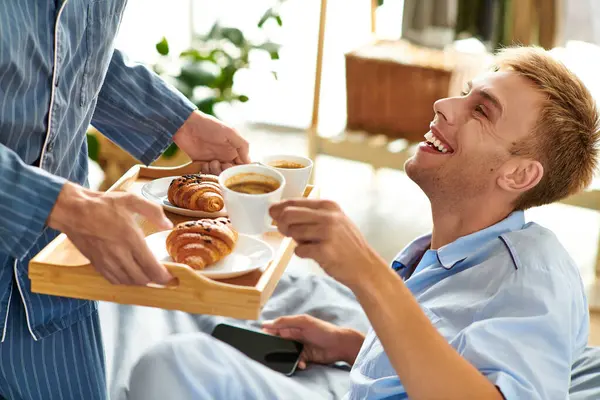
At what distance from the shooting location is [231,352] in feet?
5.22

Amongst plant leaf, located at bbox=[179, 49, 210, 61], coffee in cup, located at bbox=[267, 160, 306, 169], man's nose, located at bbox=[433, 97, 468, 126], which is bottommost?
plant leaf, located at bbox=[179, 49, 210, 61]

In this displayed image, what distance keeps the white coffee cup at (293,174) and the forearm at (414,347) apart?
29 centimetres

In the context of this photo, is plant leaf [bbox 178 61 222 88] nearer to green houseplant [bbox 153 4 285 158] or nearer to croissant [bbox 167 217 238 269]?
green houseplant [bbox 153 4 285 158]

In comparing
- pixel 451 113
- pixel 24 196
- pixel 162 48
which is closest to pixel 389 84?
pixel 162 48

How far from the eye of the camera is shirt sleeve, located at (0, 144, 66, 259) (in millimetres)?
1272

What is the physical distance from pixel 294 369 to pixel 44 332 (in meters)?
0.69

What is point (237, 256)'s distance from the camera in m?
1.51

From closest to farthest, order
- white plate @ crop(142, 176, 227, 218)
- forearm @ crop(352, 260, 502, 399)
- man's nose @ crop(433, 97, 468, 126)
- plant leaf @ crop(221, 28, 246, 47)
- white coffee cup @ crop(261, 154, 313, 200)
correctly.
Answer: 1. forearm @ crop(352, 260, 502, 399)
2. white coffee cup @ crop(261, 154, 313, 200)
3. white plate @ crop(142, 176, 227, 218)
4. man's nose @ crop(433, 97, 468, 126)
5. plant leaf @ crop(221, 28, 246, 47)

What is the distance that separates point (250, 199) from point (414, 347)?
1.18 feet

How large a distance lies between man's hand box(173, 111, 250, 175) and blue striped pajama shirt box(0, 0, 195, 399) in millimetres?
31

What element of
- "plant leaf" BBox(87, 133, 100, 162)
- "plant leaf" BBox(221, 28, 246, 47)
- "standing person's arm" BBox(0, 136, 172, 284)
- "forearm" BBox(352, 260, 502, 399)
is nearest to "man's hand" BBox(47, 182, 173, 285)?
"standing person's arm" BBox(0, 136, 172, 284)

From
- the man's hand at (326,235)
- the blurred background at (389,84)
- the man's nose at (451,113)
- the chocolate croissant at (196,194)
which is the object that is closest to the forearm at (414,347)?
the man's hand at (326,235)

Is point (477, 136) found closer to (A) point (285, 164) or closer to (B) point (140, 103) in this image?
(A) point (285, 164)

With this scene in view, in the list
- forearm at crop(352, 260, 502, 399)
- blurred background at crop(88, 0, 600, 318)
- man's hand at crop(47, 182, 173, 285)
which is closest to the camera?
man's hand at crop(47, 182, 173, 285)
